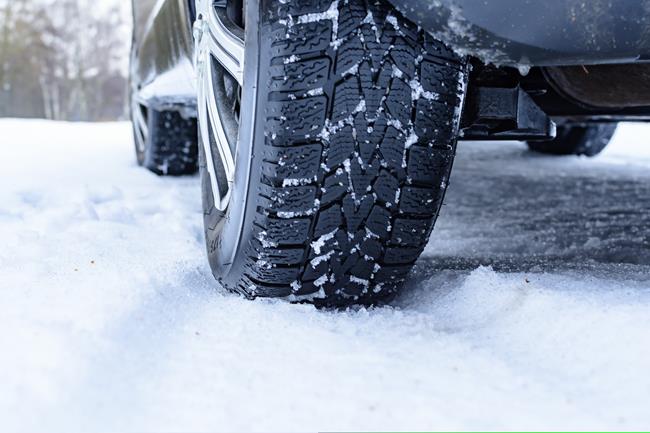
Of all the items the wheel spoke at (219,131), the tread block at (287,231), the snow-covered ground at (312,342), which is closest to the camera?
the snow-covered ground at (312,342)

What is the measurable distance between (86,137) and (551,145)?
8.92 feet

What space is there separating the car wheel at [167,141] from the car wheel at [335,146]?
5.62 feet

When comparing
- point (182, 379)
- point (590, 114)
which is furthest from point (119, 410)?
point (590, 114)

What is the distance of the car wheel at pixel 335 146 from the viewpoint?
1142 millimetres

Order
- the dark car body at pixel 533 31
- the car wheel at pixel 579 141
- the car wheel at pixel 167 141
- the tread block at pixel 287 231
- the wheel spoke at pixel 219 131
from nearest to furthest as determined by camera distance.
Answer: the dark car body at pixel 533 31
the tread block at pixel 287 231
the wheel spoke at pixel 219 131
the car wheel at pixel 167 141
the car wheel at pixel 579 141

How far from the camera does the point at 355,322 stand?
121 cm

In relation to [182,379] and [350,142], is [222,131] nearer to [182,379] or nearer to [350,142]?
[350,142]

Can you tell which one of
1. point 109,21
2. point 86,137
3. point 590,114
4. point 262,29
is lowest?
point 109,21

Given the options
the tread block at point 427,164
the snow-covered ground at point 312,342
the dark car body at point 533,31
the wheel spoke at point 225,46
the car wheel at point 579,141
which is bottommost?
the car wheel at point 579,141

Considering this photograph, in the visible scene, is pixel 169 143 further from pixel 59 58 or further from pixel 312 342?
pixel 59 58

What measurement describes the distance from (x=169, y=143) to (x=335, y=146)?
199 centimetres

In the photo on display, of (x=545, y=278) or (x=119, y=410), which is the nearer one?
(x=119, y=410)

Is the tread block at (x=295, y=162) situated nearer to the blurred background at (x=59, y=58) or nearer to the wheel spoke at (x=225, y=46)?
the wheel spoke at (x=225, y=46)

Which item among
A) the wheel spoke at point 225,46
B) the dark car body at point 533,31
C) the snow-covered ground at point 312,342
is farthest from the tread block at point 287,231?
the dark car body at point 533,31
